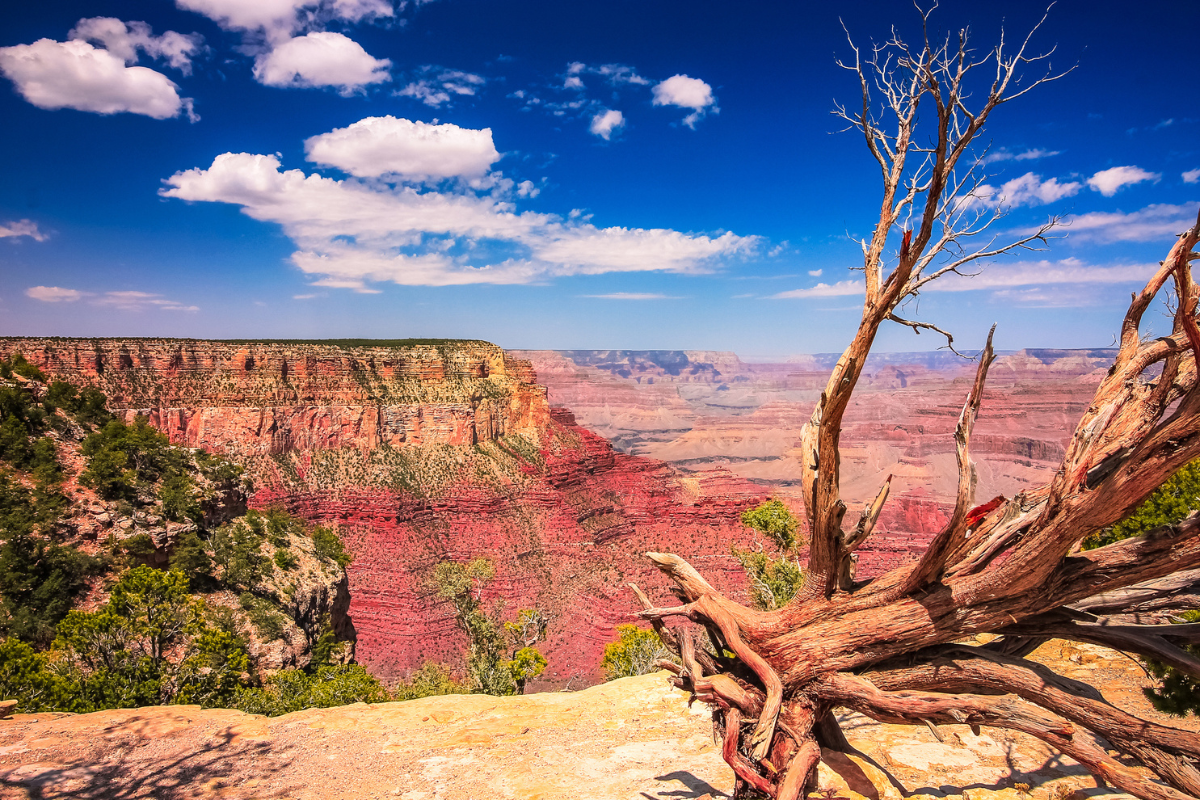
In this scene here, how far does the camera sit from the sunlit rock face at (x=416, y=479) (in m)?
45.8

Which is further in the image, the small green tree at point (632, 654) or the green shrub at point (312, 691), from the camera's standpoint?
the small green tree at point (632, 654)

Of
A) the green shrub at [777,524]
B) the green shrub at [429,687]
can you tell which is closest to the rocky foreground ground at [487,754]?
the green shrub at [429,687]

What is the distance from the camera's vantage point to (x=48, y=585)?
1683cm

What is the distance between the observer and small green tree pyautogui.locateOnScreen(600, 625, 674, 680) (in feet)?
79.8

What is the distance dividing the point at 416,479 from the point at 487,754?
2141 inches

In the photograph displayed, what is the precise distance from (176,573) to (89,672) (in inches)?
116

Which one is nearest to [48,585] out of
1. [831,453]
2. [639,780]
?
[639,780]

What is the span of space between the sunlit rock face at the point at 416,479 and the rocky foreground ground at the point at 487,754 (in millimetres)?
30746

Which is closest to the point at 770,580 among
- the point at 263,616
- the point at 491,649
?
the point at 491,649

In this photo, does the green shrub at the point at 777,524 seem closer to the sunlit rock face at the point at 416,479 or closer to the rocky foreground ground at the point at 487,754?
the sunlit rock face at the point at 416,479

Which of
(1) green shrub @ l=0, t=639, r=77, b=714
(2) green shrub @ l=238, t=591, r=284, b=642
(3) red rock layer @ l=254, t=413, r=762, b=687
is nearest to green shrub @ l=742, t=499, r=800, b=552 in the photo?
(3) red rock layer @ l=254, t=413, r=762, b=687

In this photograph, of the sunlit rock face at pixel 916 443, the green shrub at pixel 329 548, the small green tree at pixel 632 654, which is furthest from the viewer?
the sunlit rock face at pixel 916 443

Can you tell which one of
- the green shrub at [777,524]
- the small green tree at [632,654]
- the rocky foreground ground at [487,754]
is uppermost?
the rocky foreground ground at [487,754]

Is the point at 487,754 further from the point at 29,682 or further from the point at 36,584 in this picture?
the point at 36,584
